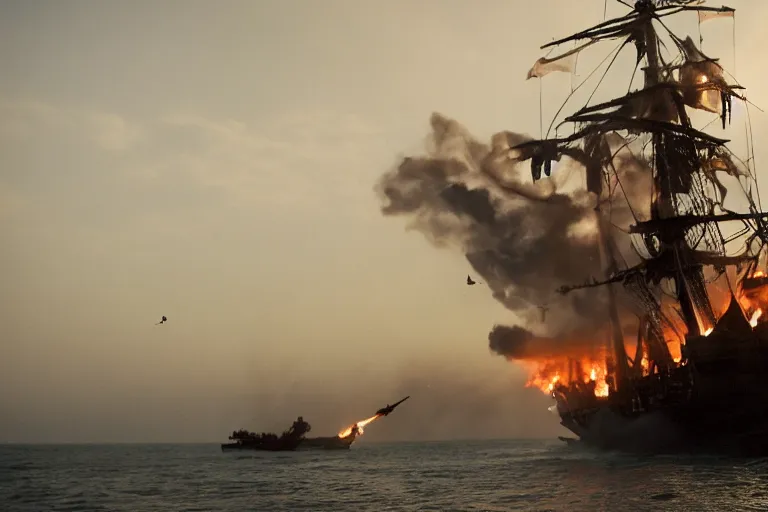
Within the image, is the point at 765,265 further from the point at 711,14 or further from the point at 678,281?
the point at 711,14

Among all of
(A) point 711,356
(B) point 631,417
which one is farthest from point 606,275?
(A) point 711,356

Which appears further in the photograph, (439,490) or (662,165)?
(662,165)

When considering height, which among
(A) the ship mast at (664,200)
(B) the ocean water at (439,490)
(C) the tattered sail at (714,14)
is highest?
(C) the tattered sail at (714,14)

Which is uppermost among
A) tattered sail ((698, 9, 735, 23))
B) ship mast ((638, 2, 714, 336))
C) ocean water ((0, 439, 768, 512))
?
tattered sail ((698, 9, 735, 23))

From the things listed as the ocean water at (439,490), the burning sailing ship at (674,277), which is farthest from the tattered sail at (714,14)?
the ocean water at (439,490)

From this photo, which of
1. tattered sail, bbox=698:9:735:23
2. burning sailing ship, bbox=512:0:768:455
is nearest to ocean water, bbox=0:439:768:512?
burning sailing ship, bbox=512:0:768:455

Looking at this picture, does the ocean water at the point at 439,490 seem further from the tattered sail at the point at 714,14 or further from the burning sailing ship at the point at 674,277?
the tattered sail at the point at 714,14

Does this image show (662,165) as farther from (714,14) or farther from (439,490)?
(439,490)

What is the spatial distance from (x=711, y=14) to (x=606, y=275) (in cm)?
3090

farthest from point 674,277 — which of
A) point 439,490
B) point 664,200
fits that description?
point 439,490

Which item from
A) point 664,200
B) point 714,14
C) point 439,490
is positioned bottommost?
point 439,490

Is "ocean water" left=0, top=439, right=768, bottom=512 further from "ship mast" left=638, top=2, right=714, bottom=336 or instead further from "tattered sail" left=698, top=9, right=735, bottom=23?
"tattered sail" left=698, top=9, right=735, bottom=23

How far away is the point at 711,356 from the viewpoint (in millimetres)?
60531

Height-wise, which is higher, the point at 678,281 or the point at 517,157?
the point at 517,157
